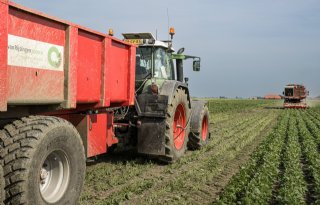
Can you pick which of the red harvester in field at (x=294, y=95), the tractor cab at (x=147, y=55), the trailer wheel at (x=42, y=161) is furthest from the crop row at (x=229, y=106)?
the trailer wheel at (x=42, y=161)

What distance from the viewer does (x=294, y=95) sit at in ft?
129

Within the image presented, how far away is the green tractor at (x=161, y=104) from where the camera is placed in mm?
7418

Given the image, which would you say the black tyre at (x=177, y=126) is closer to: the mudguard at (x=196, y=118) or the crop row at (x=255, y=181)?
the mudguard at (x=196, y=118)

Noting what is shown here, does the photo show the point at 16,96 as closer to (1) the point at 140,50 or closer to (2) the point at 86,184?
(2) the point at 86,184

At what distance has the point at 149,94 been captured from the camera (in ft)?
24.7

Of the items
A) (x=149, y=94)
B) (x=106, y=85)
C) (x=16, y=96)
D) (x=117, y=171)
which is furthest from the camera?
(x=149, y=94)

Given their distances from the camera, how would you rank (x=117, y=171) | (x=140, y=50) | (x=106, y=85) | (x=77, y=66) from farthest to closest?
1. (x=140, y=50)
2. (x=117, y=171)
3. (x=106, y=85)
4. (x=77, y=66)

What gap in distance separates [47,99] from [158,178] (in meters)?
3.00

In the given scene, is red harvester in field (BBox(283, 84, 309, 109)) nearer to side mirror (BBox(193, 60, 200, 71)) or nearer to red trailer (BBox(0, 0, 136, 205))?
side mirror (BBox(193, 60, 200, 71))

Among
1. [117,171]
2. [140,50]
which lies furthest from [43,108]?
[140,50]

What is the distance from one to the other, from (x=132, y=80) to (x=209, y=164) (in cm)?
254

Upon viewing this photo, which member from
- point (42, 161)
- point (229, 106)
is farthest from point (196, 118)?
point (229, 106)

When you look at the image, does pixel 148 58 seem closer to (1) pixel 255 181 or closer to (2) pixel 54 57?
(1) pixel 255 181

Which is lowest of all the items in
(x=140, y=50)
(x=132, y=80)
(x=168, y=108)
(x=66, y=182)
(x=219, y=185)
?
(x=219, y=185)
